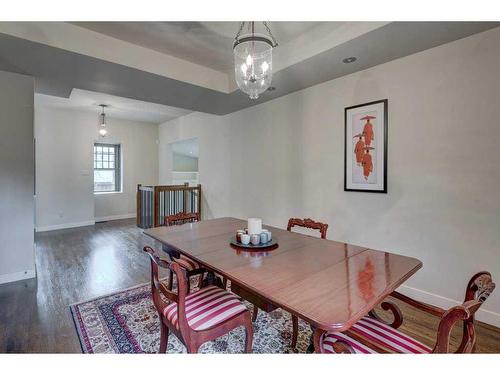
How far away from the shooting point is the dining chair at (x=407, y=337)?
85 centimetres

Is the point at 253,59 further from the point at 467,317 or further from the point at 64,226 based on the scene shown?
the point at 64,226

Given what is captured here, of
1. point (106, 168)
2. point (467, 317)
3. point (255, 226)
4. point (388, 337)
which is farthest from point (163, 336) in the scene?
point (106, 168)

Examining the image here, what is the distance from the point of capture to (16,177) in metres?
2.99

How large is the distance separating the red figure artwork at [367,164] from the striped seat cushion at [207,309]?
6.46 ft

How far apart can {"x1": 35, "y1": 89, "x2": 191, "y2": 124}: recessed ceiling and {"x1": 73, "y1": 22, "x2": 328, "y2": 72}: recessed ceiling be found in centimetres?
236

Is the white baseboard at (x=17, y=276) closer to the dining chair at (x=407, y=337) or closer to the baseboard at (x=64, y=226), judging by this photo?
the baseboard at (x=64, y=226)

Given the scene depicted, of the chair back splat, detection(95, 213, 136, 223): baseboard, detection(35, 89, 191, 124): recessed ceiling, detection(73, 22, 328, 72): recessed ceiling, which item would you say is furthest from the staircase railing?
the chair back splat

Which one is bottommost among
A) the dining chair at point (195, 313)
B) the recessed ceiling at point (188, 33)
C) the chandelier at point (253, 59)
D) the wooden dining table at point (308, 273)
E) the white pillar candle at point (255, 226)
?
the dining chair at point (195, 313)

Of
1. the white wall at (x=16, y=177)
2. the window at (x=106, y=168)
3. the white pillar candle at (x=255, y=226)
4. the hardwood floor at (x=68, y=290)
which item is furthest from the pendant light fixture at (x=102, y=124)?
the white pillar candle at (x=255, y=226)

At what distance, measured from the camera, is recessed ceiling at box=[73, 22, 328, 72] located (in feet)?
7.62

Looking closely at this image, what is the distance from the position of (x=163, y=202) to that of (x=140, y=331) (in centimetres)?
351

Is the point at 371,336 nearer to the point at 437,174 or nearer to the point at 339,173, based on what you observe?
the point at 437,174

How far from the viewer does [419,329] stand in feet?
6.68
